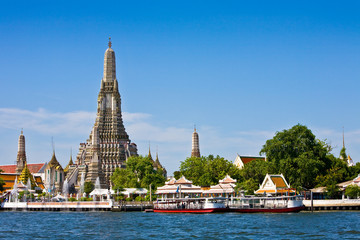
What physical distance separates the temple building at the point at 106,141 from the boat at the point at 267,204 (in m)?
52.9

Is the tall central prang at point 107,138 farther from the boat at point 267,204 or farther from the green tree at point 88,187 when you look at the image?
the boat at point 267,204

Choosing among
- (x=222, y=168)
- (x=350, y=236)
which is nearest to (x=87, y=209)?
(x=222, y=168)

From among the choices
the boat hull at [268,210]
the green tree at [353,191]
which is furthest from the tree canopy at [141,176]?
the green tree at [353,191]

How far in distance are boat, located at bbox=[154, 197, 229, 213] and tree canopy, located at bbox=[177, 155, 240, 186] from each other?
1499cm

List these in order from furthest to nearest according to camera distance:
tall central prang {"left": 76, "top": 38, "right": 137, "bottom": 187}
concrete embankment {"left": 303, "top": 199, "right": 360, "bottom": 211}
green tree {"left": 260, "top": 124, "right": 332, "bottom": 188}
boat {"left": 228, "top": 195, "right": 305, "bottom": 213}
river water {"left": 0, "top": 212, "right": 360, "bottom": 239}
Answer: tall central prang {"left": 76, "top": 38, "right": 137, "bottom": 187} → green tree {"left": 260, "top": 124, "right": 332, "bottom": 188} → concrete embankment {"left": 303, "top": 199, "right": 360, "bottom": 211} → boat {"left": 228, "top": 195, "right": 305, "bottom": 213} → river water {"left": 0, "top": 212, "right": 360, "bottom": 239}

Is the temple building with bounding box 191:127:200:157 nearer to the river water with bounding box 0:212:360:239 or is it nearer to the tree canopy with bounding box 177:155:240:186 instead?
the tree canopy with bounding box 177:155:240:186

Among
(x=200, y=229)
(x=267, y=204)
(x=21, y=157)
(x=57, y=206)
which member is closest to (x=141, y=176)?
(x=57, y=206)

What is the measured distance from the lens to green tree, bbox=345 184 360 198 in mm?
74500

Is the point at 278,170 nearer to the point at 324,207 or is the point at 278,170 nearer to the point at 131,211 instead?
the point at 324,207

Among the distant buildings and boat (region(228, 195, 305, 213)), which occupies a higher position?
the distant buildings

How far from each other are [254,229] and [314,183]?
35.3 metres

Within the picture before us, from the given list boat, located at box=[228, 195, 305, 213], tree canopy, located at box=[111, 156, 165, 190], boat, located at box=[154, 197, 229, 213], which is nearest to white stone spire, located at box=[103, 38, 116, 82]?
tree canopy, located at box=[111, 156, 165, 190]

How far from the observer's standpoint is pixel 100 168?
125m

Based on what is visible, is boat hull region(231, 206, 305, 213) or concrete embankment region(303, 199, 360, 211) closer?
boat hull region(231, 206, 305, 213)
